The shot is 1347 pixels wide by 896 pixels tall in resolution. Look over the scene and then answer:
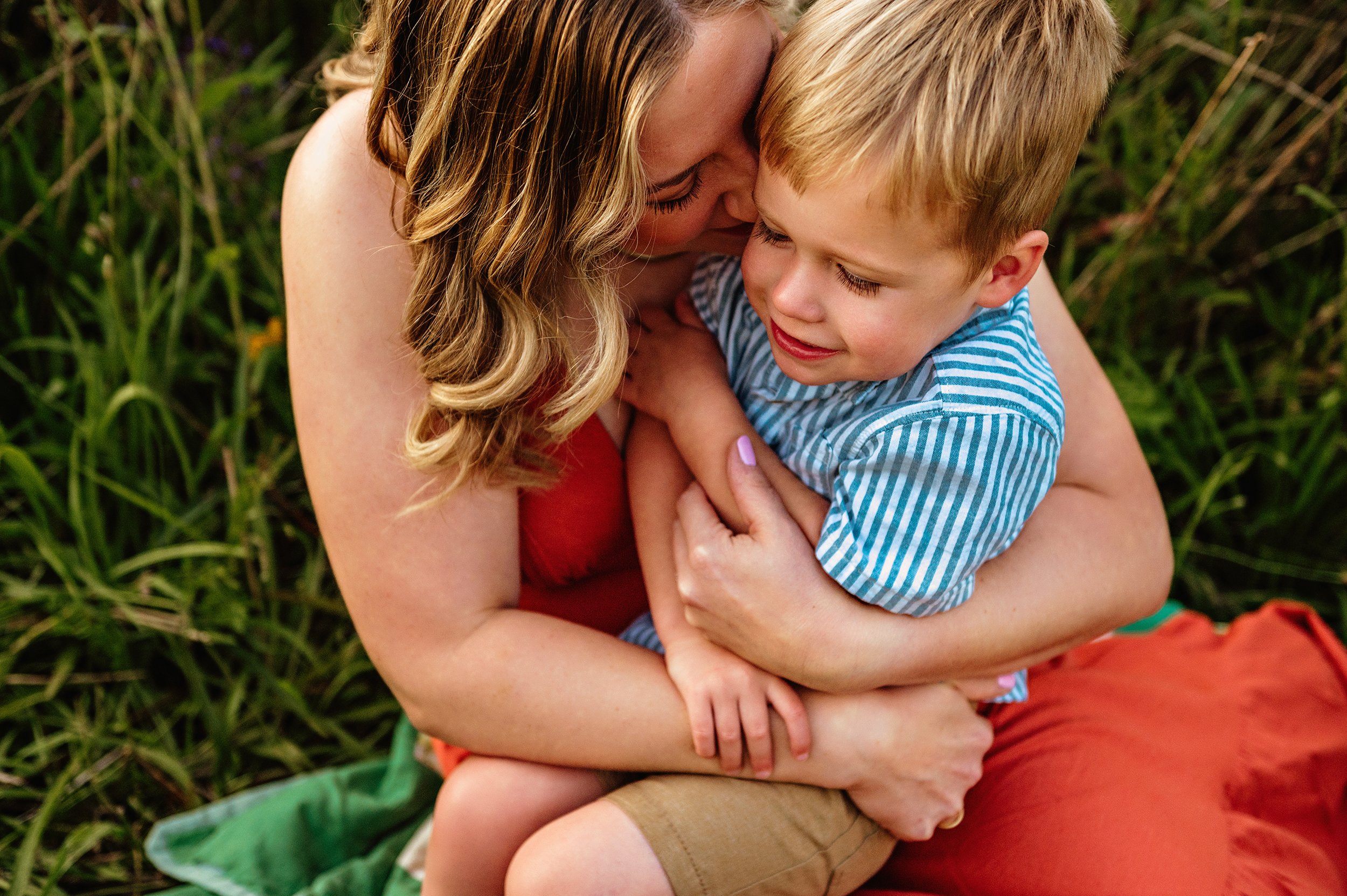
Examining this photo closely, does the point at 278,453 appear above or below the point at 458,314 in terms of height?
below

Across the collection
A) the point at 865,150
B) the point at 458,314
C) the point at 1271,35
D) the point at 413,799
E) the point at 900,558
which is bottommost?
the point at 413,799

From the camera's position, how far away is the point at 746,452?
1.42 m

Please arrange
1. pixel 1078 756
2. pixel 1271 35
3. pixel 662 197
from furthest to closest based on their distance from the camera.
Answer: pixel 1271 35 → pixel 1078 756 → pixel 662 197

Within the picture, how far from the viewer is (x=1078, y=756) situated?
1.54 meters

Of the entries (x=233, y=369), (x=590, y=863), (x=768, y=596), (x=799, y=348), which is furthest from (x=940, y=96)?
(x=233, y=369)

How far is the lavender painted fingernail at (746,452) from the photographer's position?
55.7 inches

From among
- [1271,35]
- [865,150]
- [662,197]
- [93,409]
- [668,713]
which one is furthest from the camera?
[1271,35]

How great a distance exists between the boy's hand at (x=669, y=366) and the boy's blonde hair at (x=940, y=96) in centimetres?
37

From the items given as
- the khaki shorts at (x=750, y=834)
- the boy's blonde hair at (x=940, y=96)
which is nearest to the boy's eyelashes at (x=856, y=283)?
the boy's blonde hair at (x=940, y=96)

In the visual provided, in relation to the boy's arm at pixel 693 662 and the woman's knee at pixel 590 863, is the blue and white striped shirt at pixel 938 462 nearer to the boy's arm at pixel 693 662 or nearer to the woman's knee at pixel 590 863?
the boy's arm at pixel 693 662

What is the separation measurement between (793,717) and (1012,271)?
63cm

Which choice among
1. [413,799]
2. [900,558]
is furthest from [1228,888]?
[413,799]

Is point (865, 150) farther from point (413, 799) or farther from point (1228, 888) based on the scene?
point (413, 799)

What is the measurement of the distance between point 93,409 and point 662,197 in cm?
146
